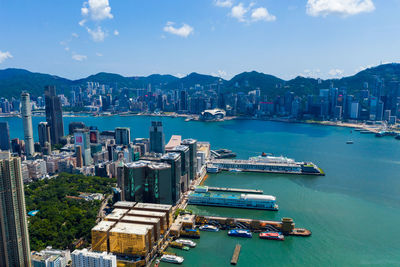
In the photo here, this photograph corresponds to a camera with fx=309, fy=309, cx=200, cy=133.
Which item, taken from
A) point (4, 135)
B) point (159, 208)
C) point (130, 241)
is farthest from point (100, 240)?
point (4, 135)

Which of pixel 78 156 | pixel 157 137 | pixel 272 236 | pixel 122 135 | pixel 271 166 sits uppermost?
pixel 157 137

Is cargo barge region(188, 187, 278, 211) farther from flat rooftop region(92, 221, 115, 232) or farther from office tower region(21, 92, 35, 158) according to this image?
office tower region(21, 92, 35, 158)

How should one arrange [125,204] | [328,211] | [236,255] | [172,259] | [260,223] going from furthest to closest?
[328,211]
[125,204]
[260,223]
[236,255]
[172,259]

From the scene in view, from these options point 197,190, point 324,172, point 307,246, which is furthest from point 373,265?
point 324,172

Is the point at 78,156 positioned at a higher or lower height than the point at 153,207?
higher

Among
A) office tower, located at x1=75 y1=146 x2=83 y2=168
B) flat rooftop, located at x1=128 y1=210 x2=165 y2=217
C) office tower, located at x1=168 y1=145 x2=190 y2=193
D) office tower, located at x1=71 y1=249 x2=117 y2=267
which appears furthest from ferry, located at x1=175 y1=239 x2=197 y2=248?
office tower, located at x1=75 y1=146 x2=83 y2=168

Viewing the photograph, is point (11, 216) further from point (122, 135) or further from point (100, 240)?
point (122, 135)

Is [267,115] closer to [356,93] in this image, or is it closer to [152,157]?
[356,93]

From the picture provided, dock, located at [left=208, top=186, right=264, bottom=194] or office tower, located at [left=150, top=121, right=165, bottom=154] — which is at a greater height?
office tower, located at [left=150, top=121, right=165, bottom=154]
